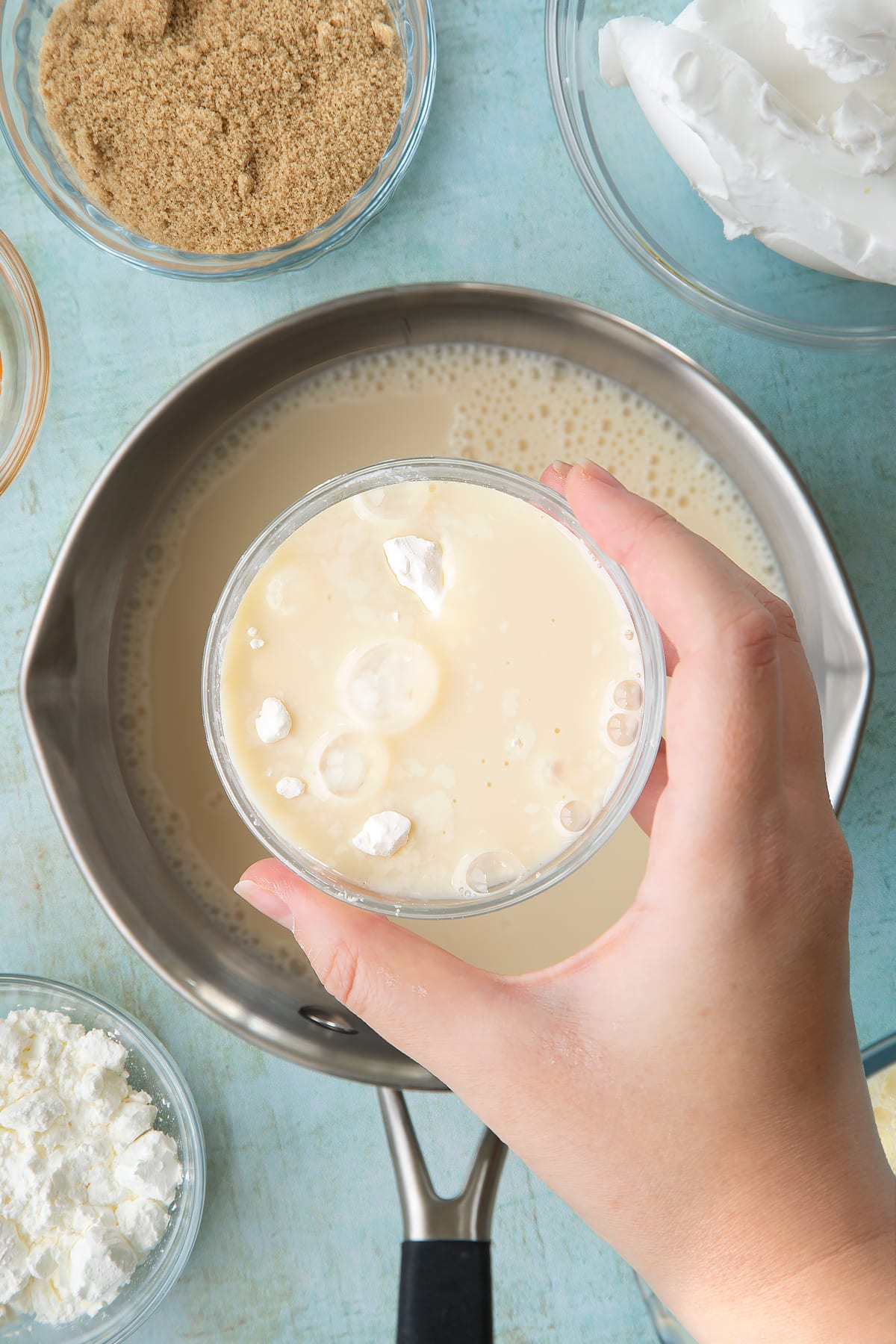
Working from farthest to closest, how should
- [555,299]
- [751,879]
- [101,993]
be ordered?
[101,993], [555,299], [751,879]

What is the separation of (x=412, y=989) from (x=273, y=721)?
7.5 inches

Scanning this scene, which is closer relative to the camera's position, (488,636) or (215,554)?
(488,636)

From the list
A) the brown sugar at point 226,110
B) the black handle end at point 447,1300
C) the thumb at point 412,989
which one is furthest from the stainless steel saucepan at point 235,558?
the thumb at point 412,989

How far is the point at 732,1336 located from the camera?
639 mm

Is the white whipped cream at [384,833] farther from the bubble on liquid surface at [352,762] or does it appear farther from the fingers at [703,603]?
the fingers at [703,603]

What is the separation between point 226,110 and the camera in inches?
32.9

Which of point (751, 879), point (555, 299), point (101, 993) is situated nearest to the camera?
point (751, 879)

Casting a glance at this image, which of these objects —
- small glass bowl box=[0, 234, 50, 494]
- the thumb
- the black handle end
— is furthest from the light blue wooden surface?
the thumb

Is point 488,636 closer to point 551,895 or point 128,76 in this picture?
point 551,895

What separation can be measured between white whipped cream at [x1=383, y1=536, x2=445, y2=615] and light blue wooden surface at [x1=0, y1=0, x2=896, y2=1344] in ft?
1.20

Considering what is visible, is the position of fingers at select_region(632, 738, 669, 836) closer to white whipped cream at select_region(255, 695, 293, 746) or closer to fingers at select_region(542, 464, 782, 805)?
fingers at select_region(542, 464, 782, 805)

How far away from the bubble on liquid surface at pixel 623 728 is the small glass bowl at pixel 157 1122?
54cm

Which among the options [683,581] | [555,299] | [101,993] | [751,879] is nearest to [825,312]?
[555,299]

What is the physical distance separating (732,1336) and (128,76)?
1.03m
